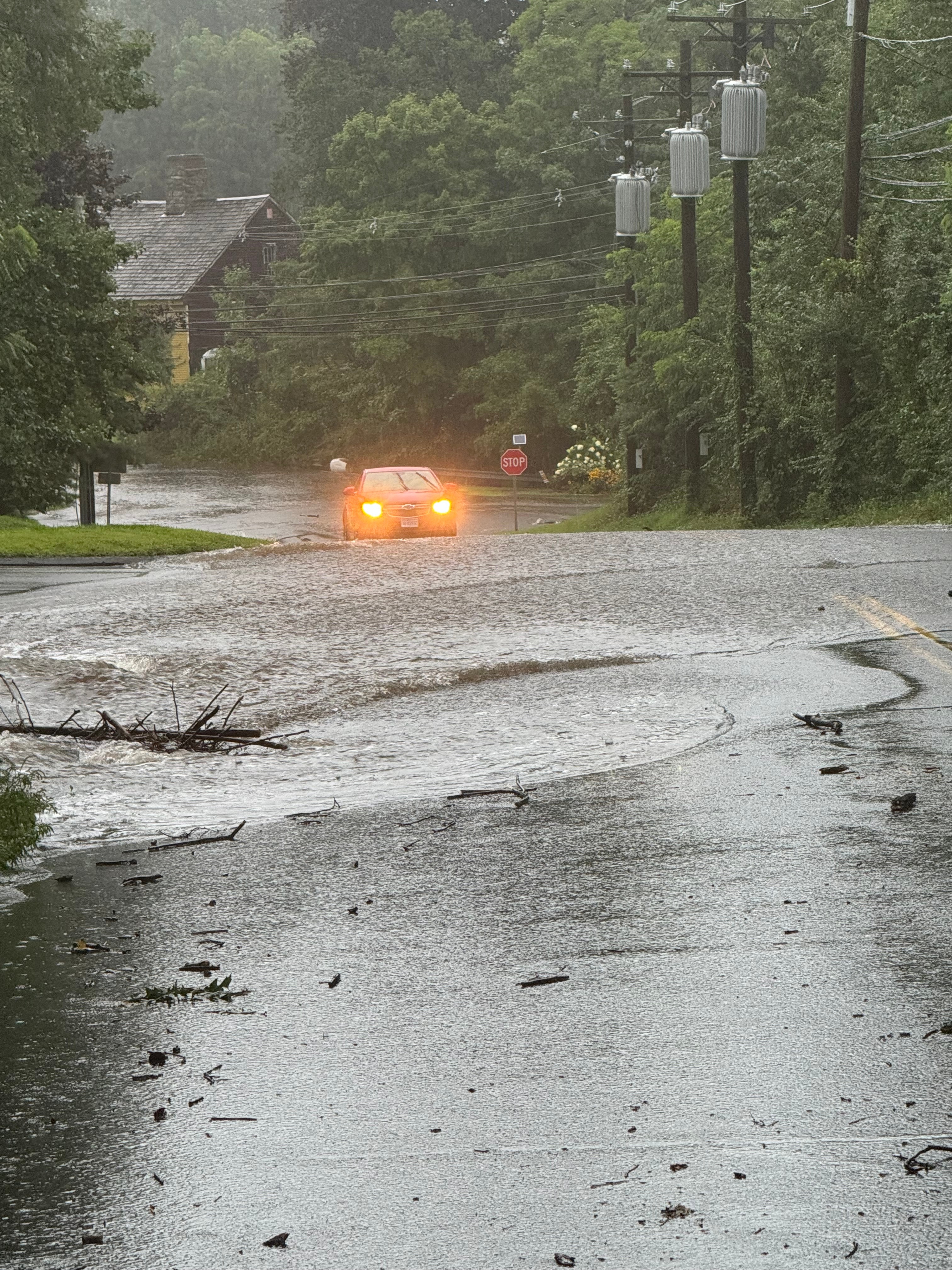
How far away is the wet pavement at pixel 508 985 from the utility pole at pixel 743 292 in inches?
1030

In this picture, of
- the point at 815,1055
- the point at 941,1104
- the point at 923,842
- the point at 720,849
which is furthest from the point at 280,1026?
the point at 923,842

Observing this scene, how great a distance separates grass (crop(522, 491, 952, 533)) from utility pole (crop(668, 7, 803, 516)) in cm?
109

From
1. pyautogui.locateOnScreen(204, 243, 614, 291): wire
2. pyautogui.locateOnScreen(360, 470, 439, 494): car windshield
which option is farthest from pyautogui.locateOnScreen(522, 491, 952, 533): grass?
pyautogui.locateOnScreen(204, 243, 614, 291): wire

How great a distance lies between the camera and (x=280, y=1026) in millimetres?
5680

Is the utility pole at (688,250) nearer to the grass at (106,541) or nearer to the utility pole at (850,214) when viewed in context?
the utility pole at (850,214)

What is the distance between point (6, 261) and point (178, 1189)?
9.36 meters

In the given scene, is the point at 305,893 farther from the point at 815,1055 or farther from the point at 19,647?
the point at 19,647

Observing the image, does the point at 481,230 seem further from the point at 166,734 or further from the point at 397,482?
the point at 166,734

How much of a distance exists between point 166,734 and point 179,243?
302 ft

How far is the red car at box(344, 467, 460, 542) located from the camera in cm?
3016

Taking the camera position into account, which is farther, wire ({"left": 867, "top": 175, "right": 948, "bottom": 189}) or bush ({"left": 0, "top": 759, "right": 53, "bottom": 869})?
wire ({"left": 867, "top": 175, "right": 948, "bottom": 189})

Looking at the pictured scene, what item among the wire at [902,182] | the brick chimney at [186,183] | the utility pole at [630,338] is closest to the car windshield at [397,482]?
the wire at [902,182]

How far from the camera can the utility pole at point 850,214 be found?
35656 mm

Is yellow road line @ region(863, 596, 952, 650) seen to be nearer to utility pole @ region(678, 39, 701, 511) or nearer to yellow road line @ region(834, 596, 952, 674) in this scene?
Result: yellow road line @ region(834, 596, 952, 674)
